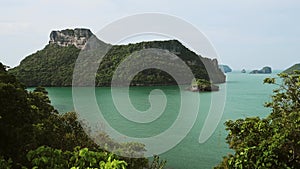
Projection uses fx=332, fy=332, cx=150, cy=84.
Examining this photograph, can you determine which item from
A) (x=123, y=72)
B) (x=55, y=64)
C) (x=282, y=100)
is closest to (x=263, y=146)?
(x=282, y=100)

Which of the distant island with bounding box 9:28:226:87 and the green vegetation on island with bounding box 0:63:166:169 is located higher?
the distant island with bounding box 9:28:226:87

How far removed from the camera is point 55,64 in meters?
59.1

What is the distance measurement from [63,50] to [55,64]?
8.50 metres

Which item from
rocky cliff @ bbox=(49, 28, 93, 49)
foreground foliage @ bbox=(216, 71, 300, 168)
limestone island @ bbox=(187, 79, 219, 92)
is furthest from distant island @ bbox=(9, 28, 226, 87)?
foreground foliage @ bbox=(216, 71, 300, 168)

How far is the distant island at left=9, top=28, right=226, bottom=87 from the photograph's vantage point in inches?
2002

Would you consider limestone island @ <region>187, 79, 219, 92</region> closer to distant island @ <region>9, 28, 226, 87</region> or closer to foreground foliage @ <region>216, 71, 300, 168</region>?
distant island @ <region>9, 28, 226, 87</region>

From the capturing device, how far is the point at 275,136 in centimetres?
575

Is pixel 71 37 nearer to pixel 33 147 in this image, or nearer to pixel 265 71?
pixel 33 147

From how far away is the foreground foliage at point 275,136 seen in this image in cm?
567

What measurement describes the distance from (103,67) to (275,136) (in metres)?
49.0

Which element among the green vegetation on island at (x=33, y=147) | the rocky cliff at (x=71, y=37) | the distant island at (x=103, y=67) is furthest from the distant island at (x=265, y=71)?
the green vegetation on island at (x=33, y=147)

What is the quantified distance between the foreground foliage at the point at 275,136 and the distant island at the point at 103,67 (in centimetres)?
3719

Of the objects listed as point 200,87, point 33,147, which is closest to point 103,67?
point 200,87

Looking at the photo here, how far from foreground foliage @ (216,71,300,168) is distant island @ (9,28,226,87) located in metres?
37.2
